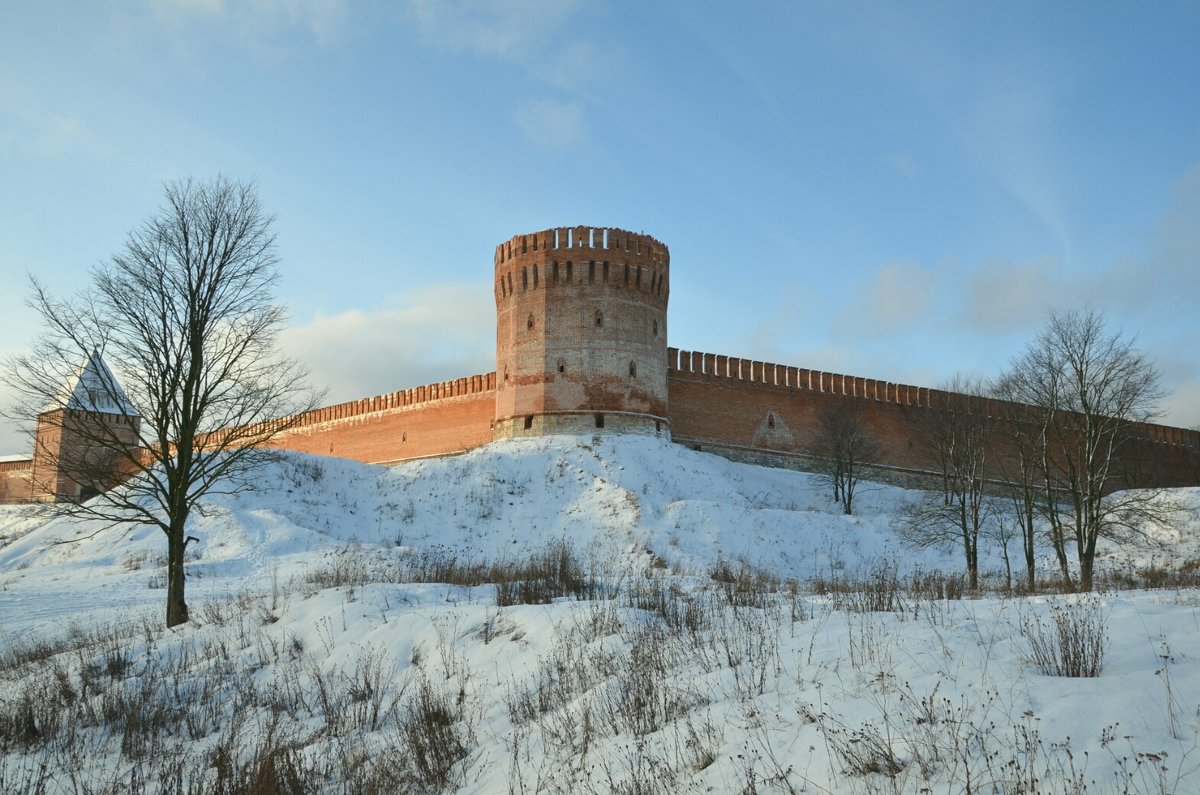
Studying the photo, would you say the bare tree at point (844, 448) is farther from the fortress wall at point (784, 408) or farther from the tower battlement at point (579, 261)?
the tower battlement at point (579, 261)

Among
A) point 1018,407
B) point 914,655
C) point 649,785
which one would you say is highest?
point 1018,407

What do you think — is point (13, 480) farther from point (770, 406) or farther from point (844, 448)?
point (844, 448)

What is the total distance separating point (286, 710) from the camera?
270 inches

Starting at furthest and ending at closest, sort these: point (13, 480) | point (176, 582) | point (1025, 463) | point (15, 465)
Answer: point (15, 465) → point (13, 480) → point (1025, 463) → point (176, 582)

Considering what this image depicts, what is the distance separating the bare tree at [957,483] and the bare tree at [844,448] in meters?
2.24

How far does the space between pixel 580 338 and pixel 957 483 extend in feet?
38.4

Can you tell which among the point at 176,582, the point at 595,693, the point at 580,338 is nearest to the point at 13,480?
the point at 580,338

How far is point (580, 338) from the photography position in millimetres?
27266

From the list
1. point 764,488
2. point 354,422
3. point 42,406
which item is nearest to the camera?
point 42,406

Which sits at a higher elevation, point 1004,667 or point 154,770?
point 1004,667

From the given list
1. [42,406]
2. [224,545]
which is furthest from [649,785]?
[224,545]

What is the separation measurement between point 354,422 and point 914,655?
33353 millimetres

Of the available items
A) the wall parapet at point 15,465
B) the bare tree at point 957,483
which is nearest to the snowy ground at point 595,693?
the bare tree at point 957,483

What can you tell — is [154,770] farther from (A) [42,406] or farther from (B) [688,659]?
(A) [42,406]
